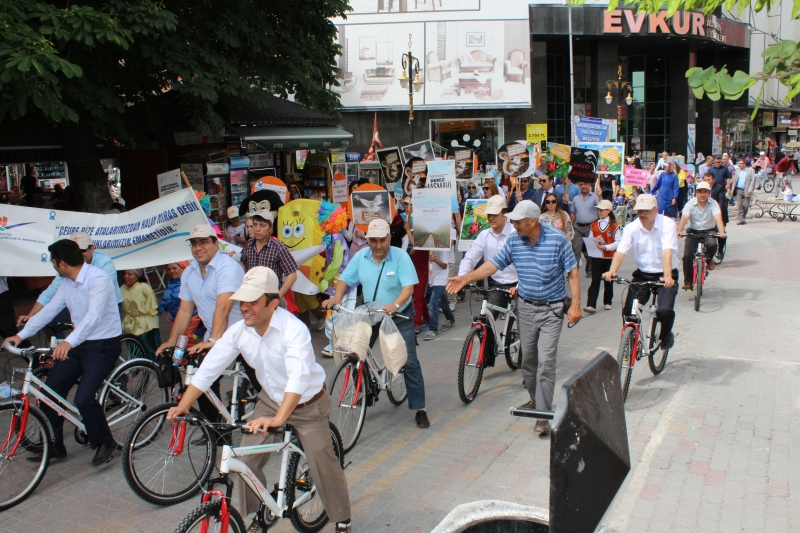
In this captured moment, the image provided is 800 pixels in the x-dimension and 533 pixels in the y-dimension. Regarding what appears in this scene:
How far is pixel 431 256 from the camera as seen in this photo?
10.1m

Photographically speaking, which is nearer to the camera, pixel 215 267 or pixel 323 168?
pixel 215 267

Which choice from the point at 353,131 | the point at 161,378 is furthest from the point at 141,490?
the point at 353,131

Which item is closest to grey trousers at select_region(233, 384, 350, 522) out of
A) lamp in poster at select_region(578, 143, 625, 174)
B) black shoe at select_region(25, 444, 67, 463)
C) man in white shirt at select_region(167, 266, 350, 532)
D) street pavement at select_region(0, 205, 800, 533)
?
man in white shirt at select_region(167, 266, 350, 532)

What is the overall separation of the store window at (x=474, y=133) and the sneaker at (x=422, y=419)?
1094 inches

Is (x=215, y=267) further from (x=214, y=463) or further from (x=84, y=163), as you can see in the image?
(x=84, y=163)

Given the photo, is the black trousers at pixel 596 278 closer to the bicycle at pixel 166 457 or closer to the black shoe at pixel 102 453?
the bicycle at pixel 166 457

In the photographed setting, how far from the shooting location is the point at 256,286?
389 cm

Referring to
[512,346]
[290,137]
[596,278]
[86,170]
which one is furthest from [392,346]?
[290,137]

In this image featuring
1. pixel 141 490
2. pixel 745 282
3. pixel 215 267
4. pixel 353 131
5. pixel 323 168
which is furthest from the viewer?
pixel 353 131

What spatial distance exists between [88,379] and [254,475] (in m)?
2.31

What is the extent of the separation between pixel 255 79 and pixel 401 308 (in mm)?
5616

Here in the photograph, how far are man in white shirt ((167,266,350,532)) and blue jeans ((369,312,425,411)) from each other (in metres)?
2.13

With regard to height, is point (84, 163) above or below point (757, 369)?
above

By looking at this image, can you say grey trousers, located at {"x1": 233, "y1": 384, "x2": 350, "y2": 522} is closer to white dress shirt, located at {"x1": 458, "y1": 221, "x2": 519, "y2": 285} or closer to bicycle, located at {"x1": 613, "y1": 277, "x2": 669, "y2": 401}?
bicycle, located at {"x1": 613, "y1": 277, "x2": 669, "y2": 401}
